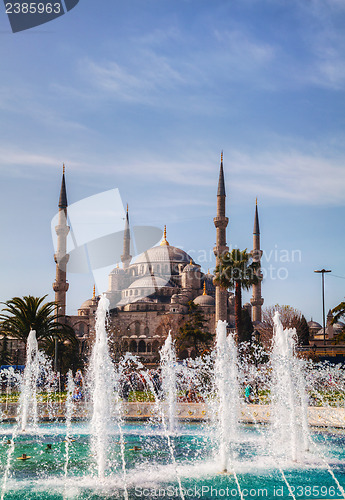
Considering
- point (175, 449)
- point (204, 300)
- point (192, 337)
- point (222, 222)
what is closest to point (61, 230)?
point (222, 222)

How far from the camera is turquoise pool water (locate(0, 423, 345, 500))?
25.3ft

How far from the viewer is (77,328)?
68.2 meters

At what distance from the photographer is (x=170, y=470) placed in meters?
8.89

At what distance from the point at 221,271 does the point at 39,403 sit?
12.3 m

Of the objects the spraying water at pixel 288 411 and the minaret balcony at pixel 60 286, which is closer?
the spraying water at pixel 288 411

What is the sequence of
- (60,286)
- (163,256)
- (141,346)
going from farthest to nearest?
(163,256)
(141,346)
(60,286)

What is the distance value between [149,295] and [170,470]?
59273mm

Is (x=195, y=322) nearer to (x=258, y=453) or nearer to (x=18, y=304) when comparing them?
(x=18, y=304)

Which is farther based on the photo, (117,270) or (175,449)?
(117,270)

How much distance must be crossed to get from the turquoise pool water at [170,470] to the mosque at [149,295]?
3470 centimetres

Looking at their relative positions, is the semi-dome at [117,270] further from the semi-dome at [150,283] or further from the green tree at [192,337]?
the green tree at [192,337]

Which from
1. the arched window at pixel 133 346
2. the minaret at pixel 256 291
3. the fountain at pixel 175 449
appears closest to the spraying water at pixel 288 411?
the fountain at pixel 175 449

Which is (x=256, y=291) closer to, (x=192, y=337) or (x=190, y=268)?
(x=192, y=337)

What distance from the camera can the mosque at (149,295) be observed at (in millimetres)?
50188
